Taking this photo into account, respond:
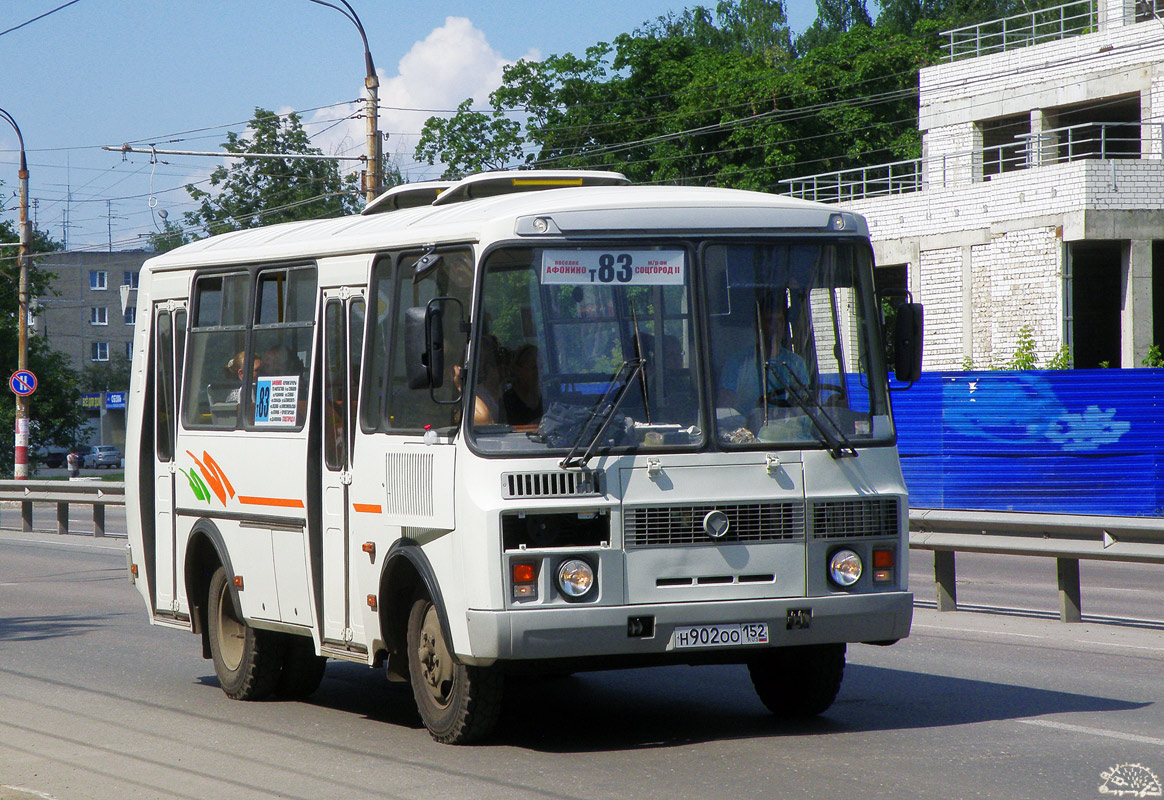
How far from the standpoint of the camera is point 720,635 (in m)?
7.61

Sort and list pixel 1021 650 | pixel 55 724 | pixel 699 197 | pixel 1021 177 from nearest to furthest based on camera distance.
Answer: pixel 699 197
pixel 55 724
pixel 1021 650
pixel 1021 177

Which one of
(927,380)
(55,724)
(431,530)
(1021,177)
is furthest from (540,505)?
(1021,177)

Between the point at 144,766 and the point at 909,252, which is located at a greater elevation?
the point at 909,252

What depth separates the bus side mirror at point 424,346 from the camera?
738 cm

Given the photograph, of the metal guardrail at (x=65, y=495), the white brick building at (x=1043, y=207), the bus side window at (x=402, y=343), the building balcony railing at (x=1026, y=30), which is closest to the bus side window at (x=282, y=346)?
the bus side window at (x=402, y=343)

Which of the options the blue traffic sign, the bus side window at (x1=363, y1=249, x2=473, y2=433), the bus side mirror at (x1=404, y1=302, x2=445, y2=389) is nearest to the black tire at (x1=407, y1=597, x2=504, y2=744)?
the bus side window at (x1=363, y1=249, x2=473, y2=433)

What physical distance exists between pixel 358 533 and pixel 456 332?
1.42 m

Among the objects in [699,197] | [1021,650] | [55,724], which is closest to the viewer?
[699,197]

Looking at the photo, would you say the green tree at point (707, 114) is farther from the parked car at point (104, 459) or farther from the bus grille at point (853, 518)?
the bus grille at point (853, 518)

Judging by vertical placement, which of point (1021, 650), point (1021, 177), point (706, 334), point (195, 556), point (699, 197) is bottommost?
point (1021, 650)

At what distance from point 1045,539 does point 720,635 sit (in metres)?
6.59

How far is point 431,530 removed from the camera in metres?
7.77

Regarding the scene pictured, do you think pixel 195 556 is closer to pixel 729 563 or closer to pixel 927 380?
pixel 729 563

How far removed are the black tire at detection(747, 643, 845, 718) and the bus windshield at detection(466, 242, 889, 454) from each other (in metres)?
1.18
